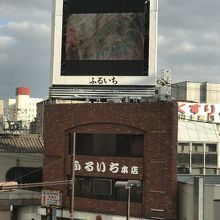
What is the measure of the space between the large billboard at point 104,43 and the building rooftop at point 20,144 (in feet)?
44.3

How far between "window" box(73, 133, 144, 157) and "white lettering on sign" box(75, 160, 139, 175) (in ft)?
2.22

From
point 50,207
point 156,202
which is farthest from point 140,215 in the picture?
point 50,207

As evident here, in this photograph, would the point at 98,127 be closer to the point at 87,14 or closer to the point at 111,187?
the point at 111,187

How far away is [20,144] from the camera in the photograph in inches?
1818

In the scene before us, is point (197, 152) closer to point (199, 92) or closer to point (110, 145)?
point (110, 145)

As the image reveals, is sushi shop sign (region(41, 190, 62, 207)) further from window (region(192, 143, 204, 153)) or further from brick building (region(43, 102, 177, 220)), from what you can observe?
window (region(192, 143, 204, 153))

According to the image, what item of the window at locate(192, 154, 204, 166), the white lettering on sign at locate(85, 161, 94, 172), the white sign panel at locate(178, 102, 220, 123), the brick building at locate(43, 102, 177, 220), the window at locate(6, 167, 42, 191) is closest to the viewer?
the brick building at locate(43, 102, 177, 220)

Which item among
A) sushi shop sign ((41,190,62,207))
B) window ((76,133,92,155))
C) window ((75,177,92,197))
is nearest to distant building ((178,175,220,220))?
window ((75,177,92,197))

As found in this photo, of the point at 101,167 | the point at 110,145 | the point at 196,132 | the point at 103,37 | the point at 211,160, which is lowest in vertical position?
the point at 211,160

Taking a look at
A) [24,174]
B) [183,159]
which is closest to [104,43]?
[24,174]

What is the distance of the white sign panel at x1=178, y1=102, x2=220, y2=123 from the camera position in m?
Result: 66.6

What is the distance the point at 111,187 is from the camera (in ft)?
101

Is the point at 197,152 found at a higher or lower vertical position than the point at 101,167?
higher

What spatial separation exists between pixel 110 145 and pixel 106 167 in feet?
4.87
